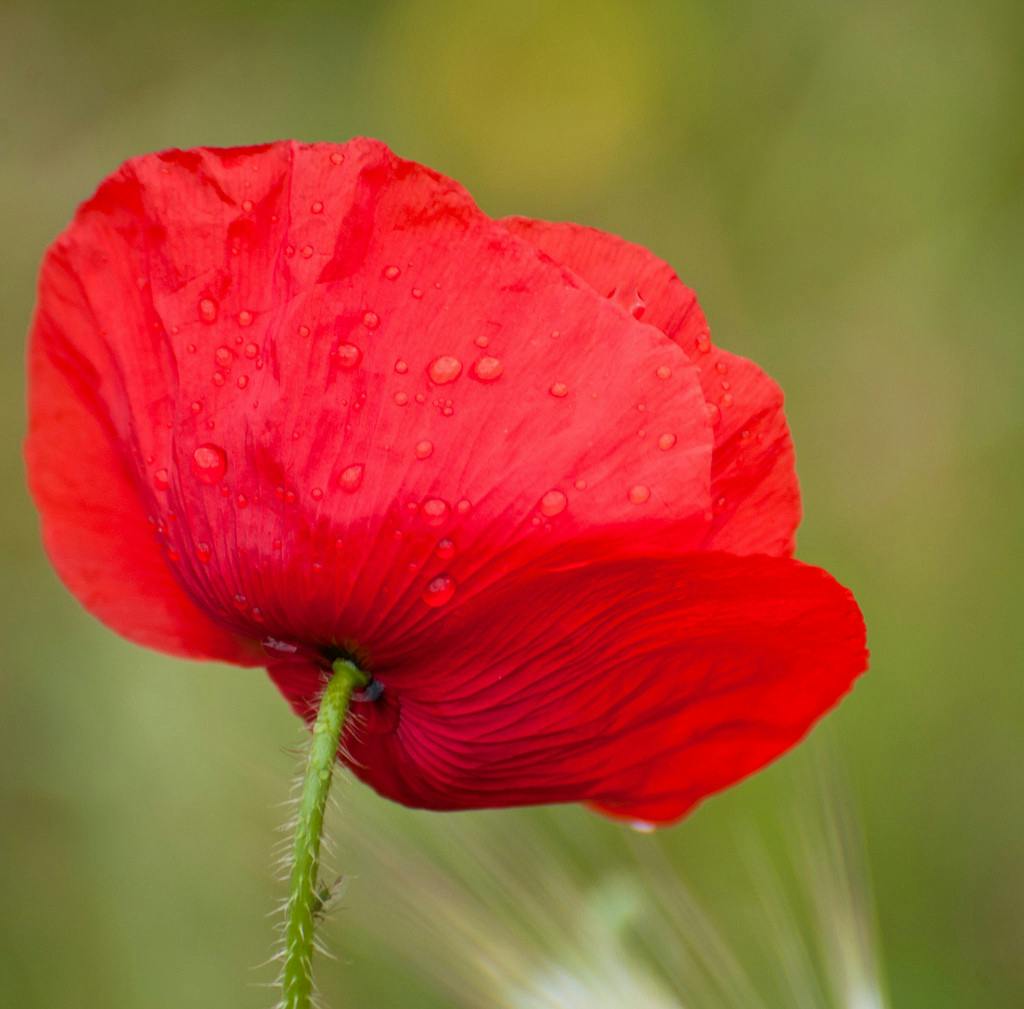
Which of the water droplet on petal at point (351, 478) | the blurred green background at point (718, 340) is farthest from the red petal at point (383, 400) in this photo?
the blurred green background at point (718, 340)

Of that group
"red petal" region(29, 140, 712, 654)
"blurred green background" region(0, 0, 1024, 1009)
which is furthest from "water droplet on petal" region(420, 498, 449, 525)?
"blurred green background" region(0, 0, 1024, 1009)

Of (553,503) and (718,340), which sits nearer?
(553,503)

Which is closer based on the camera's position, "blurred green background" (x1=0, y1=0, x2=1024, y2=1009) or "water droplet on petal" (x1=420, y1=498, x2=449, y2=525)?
"water droplet on petal" (x1=420, y1=498, x2=449, y2=525)

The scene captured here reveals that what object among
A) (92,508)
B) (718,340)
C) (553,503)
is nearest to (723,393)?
(553,503)

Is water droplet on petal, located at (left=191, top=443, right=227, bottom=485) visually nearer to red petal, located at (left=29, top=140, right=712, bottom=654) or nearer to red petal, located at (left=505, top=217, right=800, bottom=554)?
red petal, located at (left=29, top=140, right=712, bottom=654)

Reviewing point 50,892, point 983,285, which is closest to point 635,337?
point 50,892

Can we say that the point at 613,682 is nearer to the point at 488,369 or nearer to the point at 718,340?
the point at 488,369
